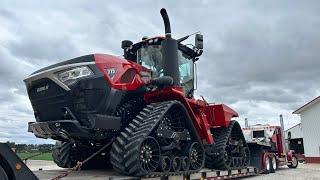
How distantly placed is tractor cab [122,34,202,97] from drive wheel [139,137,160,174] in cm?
196

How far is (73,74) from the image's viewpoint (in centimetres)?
726

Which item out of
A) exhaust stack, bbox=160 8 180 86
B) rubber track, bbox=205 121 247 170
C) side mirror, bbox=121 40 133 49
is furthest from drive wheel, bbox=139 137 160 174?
→ rubber track, bbox=205 121 247 170

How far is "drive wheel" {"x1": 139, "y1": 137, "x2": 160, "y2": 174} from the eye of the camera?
24.1 feet

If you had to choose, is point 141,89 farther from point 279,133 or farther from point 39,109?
point 279,133

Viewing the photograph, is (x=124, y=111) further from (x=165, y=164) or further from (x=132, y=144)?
(x=165, y=164)

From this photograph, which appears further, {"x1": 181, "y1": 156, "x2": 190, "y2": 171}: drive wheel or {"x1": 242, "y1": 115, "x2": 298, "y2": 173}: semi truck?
{"x1": 242, "y1": 115, "x2": 298, "y2": 173}: semi truck

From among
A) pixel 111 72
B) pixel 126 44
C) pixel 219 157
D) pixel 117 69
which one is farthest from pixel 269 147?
pixel 111 72

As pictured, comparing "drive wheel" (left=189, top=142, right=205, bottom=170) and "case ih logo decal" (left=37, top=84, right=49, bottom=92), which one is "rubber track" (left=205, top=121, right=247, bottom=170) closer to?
"drive wheel" (left=189, top=142, right=205, bottom=170)

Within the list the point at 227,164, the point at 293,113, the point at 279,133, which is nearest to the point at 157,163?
the point at 227,164

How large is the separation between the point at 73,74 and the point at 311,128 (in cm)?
3195

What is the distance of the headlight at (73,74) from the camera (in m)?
7.25

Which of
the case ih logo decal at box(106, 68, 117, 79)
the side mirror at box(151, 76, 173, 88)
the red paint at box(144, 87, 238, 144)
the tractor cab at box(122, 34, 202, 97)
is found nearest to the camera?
the case ih logo decal at box(106, 68, 117, 79)

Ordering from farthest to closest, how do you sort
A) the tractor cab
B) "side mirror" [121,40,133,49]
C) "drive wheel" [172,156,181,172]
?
"side mirror" [121,40,133,49]
the tractor cab
"drive wheel" [172,156,181,172]

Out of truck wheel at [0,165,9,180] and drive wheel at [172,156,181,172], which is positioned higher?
drive wheel at [172,156,181,172]
